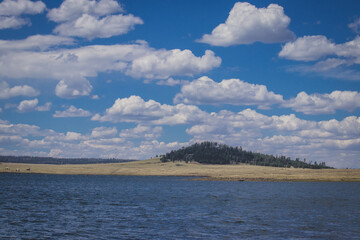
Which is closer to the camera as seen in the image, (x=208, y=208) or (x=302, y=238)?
(x=302, y=238)

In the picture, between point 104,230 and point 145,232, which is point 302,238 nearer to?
point 145,232

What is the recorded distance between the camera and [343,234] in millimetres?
39875

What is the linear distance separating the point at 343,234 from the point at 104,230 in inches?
1028

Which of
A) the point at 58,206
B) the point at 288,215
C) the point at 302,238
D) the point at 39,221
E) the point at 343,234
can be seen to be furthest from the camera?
the point at 58,206

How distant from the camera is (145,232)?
39.3 m

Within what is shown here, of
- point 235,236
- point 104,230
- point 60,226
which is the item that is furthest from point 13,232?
point 235,236

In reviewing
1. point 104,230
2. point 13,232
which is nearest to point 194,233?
point 104,230

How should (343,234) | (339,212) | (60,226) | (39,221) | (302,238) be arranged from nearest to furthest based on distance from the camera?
1. (302,238)
2. (343,234)
3. (60,226)
4. (39,221)
5. (339,212)

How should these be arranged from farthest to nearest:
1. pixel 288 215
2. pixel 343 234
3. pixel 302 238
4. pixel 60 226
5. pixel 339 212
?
pixel 339 212 → pixel 288 215 → pixel 60 226 → pixel 343 234 → pixel 302 238

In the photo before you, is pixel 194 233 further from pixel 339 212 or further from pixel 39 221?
pixel 339 212

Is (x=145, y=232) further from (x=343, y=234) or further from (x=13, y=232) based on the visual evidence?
(x=343, y=234)

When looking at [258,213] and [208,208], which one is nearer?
[258,213]

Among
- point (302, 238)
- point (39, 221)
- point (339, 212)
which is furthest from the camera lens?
point (339, 212)

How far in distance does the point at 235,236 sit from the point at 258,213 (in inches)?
769
